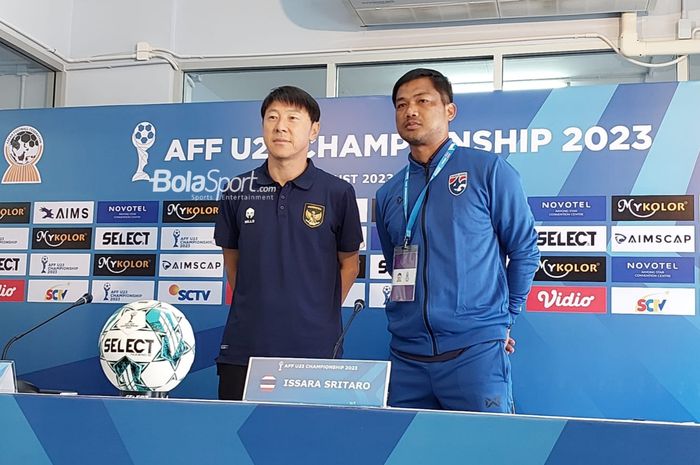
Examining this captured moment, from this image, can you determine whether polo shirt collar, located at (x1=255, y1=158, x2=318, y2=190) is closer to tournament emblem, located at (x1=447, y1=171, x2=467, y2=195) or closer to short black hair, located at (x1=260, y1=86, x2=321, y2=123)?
short black hair, located at (x1=260, y1=86, x2=321, y2=123)

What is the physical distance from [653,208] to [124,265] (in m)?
2.47

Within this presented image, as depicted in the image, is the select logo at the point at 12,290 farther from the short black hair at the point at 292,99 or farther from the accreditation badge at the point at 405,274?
the accreditation badge at the point at 405,274

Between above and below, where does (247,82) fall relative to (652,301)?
above

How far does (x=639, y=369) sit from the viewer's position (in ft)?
10.0

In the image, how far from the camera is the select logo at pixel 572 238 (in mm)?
3174

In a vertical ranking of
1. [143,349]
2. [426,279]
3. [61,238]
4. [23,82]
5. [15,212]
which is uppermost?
[23,82]

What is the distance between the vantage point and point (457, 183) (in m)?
1.88

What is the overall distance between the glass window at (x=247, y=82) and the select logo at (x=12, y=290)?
1705mm

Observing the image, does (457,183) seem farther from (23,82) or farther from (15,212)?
(23,82)

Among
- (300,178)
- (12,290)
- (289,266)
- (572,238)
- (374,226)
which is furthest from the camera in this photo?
(12,290)

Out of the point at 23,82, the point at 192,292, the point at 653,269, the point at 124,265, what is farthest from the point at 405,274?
the point at 23,82

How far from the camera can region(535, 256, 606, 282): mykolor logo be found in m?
3.16

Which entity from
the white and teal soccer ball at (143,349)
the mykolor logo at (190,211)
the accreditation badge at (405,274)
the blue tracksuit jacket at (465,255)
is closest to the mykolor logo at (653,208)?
the blue tracksuit jacket at (465,255)

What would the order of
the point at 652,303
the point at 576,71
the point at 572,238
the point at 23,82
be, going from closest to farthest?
the point at 652,303, the point at 572,238, the point at 576,71, the point at 23,82
